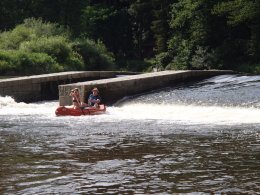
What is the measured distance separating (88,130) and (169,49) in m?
36.7

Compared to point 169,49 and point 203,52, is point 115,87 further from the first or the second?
point 169,49

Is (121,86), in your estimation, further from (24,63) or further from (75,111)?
(24,63)

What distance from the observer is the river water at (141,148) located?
9766mm

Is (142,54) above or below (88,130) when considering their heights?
above

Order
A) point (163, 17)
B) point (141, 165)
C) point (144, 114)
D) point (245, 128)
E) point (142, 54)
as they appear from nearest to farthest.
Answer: point (141, 165)
point (245, 128)
point (144, 114)
point (163, 17)
point (142, 54)

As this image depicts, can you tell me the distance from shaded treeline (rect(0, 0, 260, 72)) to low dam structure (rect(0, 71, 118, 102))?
1249cm

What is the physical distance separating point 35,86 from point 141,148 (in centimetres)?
1476

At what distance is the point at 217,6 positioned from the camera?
4441cm

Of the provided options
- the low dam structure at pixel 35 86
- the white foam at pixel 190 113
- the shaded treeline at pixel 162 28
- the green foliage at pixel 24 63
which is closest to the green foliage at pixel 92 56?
the shaded treeline at pixel 162 28

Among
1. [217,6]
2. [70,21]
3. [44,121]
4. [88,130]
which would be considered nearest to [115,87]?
[44,121]

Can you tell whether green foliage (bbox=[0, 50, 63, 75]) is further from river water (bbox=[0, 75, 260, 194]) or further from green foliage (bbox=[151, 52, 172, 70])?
green foliage (bbox=[151, 52, 172, 70])

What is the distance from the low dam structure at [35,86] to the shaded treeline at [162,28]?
12494mm

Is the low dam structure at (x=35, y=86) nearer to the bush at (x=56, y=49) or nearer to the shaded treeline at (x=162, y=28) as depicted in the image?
the bush at (x=56, y=49)

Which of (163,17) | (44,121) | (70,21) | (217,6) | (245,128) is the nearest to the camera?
(245,128)
